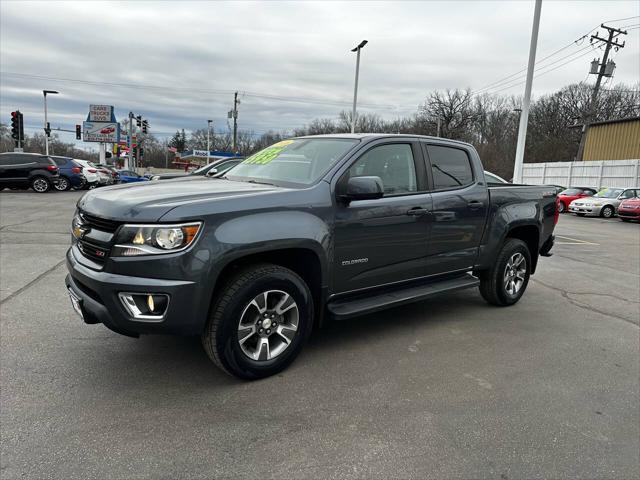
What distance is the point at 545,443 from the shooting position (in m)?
2.86

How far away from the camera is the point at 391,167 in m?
4.32

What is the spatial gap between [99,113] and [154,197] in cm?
5446

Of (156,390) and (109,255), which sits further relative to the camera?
(156,390)

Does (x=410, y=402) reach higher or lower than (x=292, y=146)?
lower

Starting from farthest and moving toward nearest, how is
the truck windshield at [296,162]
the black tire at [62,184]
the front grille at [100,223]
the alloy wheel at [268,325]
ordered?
the black tire at [62,184] < the truck windshield at [296,162] < the alloy wheel at [268,325] < the front grille at [100,223]

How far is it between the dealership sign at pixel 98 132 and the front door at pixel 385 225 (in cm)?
5220

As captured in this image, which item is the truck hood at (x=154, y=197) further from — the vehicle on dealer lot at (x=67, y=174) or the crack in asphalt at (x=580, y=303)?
the vehicle on dealer lot at (x=67, y=174)

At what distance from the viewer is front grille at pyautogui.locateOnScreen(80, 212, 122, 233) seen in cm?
310

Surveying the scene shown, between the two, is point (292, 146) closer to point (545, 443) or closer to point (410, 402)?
point (410, 402)

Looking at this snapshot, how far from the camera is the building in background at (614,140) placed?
103ft

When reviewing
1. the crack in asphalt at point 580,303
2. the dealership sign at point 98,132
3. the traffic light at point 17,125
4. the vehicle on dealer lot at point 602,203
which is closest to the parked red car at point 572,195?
the vehicle on dealer lot at point 602,203

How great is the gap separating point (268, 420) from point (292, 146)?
8.69 ft

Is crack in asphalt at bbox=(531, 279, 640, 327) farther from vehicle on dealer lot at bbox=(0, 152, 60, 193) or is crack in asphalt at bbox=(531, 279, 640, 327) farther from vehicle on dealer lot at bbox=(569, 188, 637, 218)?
vehicle on dealer lot at bbox=(0, 152, 60, 193)

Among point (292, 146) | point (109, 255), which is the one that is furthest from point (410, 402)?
point (292, 146)
